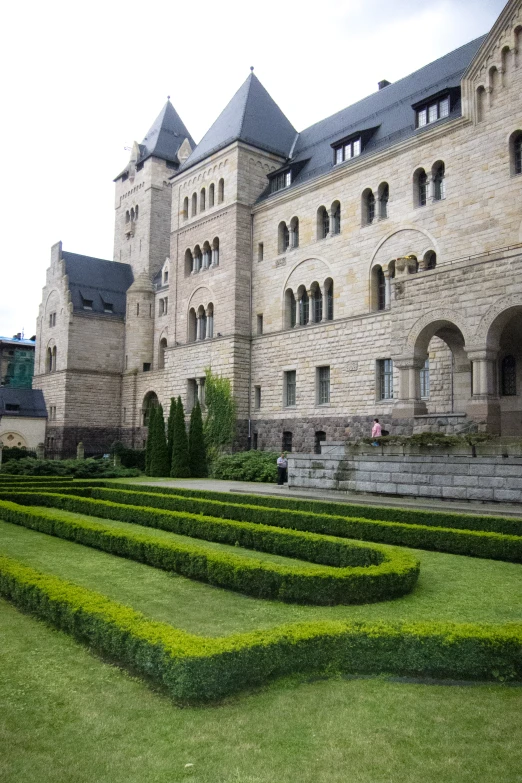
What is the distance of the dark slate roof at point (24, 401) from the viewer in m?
47.2

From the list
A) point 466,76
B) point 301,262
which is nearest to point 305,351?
point 301,262

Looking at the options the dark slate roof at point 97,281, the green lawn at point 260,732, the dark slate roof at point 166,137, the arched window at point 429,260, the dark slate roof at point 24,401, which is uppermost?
the dark slate roof at point 166,137

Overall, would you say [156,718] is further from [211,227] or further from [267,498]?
[211,227]

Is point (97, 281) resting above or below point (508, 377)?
above

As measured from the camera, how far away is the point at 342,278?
31859 millimetres

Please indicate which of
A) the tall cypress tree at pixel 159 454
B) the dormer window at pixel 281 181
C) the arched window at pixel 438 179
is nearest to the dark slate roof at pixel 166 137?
the dormer window at pixel 281 181

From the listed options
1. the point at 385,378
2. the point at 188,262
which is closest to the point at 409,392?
the point at 385,378

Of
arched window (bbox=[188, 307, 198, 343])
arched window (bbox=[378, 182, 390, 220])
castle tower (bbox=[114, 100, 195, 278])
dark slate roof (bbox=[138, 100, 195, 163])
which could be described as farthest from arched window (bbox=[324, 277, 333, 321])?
dark slate roof (bbox=[138, 100, 195, 163])

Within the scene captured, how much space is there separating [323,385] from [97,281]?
28.8 metres

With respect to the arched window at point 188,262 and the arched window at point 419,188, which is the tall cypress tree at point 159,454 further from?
the arched window at point 419,188

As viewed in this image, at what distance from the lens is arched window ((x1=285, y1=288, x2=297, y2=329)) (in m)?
35.1

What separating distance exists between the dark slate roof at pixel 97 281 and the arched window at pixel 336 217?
2564 centimetres

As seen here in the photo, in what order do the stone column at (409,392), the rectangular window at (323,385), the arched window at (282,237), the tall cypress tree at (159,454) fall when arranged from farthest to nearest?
the arched window at (282,237) → the tall cypress tree at (159,454) → the rectangular window at (323,385) → the stone column at (409,392)

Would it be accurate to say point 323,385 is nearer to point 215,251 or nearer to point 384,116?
point 215,251
